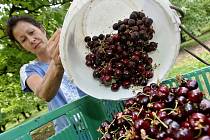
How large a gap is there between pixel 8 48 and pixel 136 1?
244cm

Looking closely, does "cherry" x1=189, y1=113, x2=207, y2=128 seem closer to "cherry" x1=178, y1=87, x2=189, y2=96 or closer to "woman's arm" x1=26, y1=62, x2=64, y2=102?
"cherry" x1=178, y1=87, x2=189, y2=96

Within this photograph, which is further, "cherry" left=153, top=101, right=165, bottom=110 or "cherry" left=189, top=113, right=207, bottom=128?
"cherry" left=153, top=101, right=165, bottom=110

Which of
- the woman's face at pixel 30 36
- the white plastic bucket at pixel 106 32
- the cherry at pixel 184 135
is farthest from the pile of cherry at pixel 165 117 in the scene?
the woman's face at pixel 30 36

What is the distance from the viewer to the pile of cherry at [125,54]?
1749 mm

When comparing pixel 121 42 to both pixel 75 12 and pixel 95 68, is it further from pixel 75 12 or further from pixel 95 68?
pixel 75 12

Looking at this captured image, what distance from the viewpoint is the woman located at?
66.4 inches

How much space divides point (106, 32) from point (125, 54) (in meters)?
0.21

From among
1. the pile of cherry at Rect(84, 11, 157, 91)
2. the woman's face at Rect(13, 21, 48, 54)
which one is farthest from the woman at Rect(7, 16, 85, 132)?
the pile of cherry at Rect(84, 11, 157, 91)

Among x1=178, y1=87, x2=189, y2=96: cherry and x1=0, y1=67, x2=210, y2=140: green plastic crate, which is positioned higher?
x1=178, y1=87, x2=189, y2=96: cherry

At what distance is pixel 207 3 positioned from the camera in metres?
17.5

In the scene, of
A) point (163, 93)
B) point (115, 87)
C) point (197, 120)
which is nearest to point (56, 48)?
point (115, 87)

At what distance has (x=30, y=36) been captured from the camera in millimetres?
2066

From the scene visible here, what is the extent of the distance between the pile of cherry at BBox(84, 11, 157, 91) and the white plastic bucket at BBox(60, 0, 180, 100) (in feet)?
0.14

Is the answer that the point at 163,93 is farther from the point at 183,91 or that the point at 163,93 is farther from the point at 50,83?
the point at 50,83
